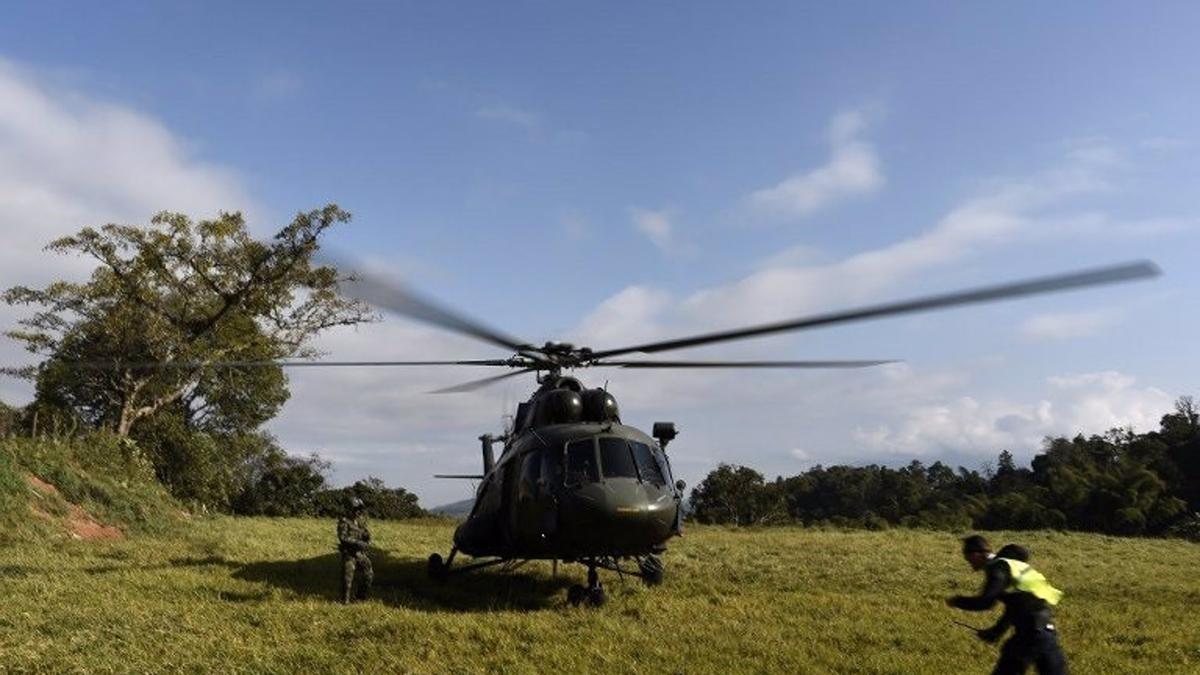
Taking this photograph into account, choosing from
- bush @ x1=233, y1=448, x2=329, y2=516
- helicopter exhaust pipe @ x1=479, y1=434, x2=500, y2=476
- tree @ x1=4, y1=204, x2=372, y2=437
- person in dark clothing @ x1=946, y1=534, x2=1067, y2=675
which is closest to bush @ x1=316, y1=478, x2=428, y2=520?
bush @ x1=233, y1=448, x2=329, y2=516

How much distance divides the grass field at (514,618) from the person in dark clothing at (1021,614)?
1.69 metres

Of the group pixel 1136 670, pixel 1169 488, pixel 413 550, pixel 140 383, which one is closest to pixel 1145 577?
pixel 1136 670

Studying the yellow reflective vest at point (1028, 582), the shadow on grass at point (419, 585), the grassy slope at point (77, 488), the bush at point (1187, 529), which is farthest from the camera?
the bush at point (1187, 529)

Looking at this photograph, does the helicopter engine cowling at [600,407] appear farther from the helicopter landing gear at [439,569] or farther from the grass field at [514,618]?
the helicopter landing gear at [439,569]

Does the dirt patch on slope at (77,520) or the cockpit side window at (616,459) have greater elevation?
the cockpit side window at (616,459)

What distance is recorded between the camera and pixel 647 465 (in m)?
11.8

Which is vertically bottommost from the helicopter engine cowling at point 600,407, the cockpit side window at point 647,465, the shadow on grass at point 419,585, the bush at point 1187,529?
the bush at point 1187,529

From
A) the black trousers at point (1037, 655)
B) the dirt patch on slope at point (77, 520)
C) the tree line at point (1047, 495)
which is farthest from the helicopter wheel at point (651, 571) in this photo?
the tree line at point (1047, 495)

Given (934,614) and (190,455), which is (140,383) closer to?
(190,455)

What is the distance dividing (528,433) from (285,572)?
500 cm

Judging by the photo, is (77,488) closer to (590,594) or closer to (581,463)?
(590,594)

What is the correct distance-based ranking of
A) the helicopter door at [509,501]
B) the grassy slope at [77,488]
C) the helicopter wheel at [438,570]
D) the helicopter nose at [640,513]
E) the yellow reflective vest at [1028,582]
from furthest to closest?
the grassy slope at [77,488], the helicopter wheel at [438,570], the helicopter door at [509,501], the helicopter nose at [640,513], the yellow reflective vest at [1028,582]

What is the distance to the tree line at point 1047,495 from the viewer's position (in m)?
50.9

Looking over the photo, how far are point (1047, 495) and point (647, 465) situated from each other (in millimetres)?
56642
